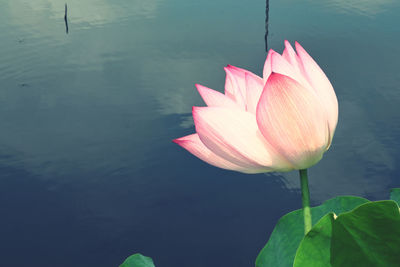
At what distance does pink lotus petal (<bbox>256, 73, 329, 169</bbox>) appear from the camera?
0.45m

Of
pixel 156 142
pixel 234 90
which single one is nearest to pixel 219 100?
pixel 234 90

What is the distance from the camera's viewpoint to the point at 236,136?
464mm

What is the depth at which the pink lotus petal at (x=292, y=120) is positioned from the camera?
45 centimetres

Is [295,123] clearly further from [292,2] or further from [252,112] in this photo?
[292,2]

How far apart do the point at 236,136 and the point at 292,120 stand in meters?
0.06

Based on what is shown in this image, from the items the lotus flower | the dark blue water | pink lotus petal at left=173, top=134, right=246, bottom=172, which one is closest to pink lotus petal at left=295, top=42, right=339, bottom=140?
the lotus flower

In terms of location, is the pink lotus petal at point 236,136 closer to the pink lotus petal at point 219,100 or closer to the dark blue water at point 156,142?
the pink lotus petal at point 219,100

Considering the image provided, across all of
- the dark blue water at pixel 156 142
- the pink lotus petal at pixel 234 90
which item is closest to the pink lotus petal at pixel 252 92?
the pink lotus petal at pixel 234 90

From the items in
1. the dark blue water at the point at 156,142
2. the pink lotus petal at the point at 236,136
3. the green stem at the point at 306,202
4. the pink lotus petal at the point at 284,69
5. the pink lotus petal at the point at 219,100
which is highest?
the pink lotus petal at the point at 284,69

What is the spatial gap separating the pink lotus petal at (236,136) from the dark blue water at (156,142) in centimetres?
480

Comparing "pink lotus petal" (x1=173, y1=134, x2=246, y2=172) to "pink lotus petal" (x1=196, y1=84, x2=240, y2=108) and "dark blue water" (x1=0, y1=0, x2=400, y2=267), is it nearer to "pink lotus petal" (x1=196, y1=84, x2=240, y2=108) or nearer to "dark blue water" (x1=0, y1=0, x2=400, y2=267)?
"pink lotus petal" (x1=196, y1=84, x2=240, y2=108)

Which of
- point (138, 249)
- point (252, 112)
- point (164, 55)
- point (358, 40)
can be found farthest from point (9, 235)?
point (358, 40)

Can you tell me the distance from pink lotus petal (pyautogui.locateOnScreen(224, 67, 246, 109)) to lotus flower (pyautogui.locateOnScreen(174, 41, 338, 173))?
0.03m

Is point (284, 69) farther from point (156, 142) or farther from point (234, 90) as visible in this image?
point (156, 142)
